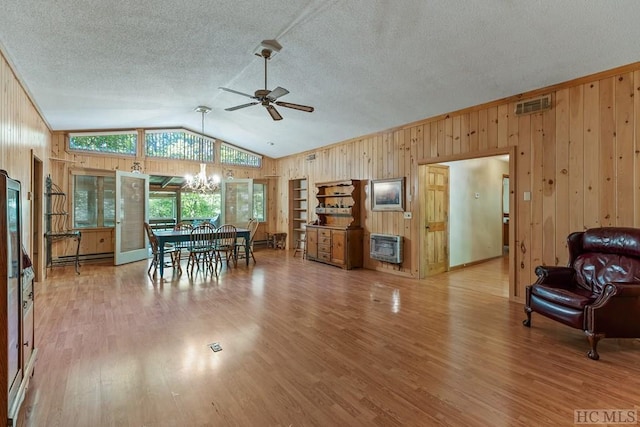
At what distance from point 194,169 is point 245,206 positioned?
5.48 feet

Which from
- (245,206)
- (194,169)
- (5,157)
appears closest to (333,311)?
(5,157)

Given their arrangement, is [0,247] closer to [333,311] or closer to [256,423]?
[256,423]

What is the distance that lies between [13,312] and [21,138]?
140 inches

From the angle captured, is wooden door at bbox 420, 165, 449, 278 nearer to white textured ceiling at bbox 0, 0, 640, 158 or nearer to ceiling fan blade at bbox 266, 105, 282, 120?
white textured ceiling at bbox 0, 0, 640, 158

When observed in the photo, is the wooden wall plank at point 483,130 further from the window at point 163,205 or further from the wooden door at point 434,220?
the window at point 163,205

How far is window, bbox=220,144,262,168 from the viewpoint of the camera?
8.66 metres

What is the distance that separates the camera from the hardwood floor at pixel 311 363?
6.12 ft

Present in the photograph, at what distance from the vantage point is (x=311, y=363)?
2.45 metres

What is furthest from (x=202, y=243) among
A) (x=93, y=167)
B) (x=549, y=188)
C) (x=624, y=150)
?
(x=624, y=150)

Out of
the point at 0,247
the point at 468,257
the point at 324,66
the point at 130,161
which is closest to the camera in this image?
the point at 0,247

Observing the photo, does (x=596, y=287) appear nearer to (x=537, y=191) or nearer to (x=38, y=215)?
(x=537, y=191)

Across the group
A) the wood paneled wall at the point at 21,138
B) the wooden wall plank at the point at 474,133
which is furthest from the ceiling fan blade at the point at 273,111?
the wooden wall plank at the point at 474,133

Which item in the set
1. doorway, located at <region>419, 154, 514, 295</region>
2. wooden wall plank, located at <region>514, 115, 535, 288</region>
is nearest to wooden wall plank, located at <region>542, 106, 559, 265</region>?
wooden wall plank, located at <region>514, 115, 535, 288</region>

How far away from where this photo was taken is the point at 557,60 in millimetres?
3240
